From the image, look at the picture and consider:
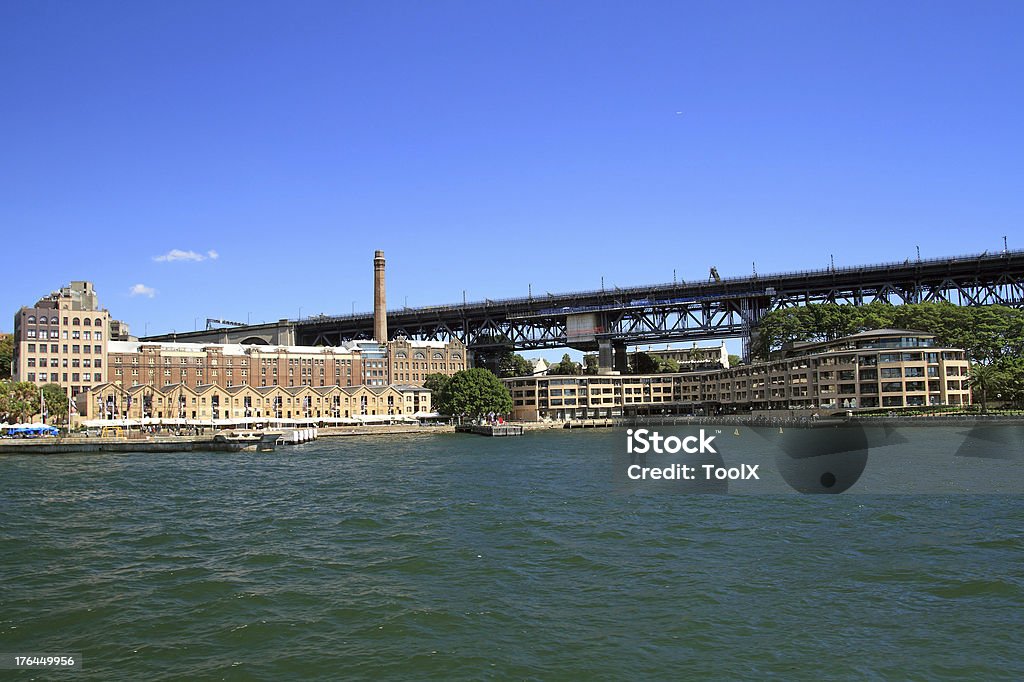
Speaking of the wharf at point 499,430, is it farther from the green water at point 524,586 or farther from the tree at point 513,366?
the green water at point 524,586

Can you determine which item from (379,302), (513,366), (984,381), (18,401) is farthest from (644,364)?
(18,401)

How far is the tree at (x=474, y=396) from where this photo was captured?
118 meters

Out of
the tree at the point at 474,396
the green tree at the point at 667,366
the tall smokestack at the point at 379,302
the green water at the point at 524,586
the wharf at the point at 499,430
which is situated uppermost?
the tall smokestack at the point at 379,302

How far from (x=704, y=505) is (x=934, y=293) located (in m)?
105

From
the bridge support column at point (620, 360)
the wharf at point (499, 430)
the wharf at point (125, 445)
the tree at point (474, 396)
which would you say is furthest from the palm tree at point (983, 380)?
the wharf at point (125, 445)

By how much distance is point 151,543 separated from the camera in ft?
84.4

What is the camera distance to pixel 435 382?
13325cm

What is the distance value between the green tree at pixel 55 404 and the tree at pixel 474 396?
50.0 meters

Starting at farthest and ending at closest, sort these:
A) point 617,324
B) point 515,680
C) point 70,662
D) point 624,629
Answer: point 617,324 → point 624,629 → point 70,662 → point 515,680

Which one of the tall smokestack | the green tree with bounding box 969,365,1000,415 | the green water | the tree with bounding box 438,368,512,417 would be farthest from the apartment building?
the green water

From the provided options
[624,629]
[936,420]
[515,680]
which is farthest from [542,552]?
[936,420]

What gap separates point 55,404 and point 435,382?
54865 mm

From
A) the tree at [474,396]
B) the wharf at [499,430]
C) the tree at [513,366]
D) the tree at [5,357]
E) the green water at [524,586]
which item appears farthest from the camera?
the tree at [513,366]

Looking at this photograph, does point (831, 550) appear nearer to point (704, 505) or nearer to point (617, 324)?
point (704, 505)
